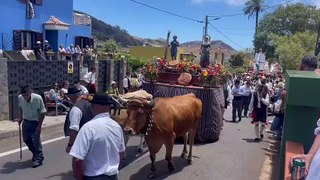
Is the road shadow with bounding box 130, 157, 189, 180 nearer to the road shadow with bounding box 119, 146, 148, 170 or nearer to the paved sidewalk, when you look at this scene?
the road shadow with bounding box 119, 146, 148, 170

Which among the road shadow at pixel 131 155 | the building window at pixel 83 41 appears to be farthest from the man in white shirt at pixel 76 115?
the building window at pixel 83 41

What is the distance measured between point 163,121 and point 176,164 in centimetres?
147

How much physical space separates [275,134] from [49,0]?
18.5 metres

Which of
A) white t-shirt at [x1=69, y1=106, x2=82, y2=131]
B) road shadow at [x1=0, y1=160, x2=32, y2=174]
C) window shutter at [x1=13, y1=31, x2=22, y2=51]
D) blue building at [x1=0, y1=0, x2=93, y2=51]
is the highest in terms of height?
blue building at [x1=0, y1=0, x2=93, y2=51]

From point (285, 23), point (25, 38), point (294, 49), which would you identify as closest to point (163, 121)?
point (25, 38)

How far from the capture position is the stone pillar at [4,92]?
10664mm

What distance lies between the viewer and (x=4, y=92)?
35.3 feet

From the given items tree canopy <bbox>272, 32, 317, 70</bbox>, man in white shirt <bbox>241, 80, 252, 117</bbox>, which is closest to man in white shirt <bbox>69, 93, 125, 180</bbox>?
man in white shirt <bbox>241, 80, 252, 117</bbox>

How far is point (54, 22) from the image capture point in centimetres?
2394

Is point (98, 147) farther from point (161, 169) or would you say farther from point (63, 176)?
point (161, 169)

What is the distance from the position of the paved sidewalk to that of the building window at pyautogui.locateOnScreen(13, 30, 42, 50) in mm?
10646

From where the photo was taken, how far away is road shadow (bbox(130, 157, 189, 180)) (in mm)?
6879

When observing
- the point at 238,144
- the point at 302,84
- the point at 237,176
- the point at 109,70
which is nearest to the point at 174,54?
the point at 109,70

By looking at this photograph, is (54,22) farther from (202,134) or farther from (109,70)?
(202,134)
